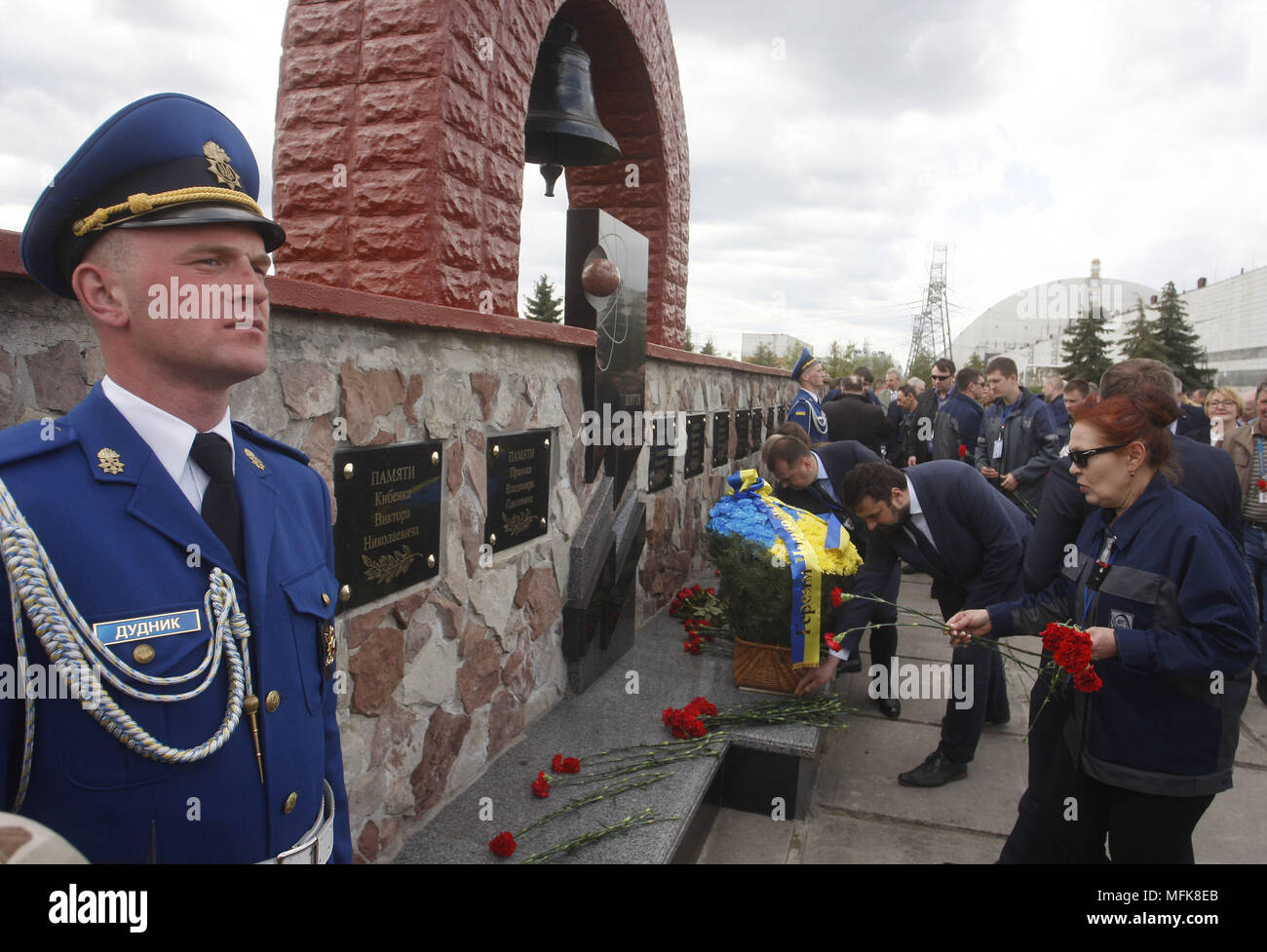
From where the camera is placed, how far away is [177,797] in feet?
3.92

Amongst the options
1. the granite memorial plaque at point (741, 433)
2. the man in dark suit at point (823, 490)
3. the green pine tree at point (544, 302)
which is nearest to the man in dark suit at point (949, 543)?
the man in dark suit at point (823, 490)

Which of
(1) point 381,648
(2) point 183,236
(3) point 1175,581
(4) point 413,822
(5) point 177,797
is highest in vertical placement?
(2) point 183,236

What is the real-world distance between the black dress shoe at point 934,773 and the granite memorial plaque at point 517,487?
7.19 ft

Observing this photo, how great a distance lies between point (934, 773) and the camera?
402cm

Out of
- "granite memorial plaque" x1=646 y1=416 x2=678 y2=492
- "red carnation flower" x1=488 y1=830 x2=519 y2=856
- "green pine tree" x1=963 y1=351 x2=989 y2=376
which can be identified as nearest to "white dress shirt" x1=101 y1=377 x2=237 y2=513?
"red carnation flower" x1=488 y1=830 x2=519 y2=856

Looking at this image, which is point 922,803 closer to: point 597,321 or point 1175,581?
point 1175,581

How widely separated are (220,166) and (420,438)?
155 cm

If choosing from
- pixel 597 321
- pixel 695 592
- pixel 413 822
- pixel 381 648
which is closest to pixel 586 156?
pixel 597 321

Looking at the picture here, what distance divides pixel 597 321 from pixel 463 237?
3.40ft

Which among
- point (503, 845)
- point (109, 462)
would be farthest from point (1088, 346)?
point (109, 462)

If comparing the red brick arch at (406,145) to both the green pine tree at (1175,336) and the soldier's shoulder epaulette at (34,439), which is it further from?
the green pine tree at (1175,336)

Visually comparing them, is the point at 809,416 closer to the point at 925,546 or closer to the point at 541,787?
the point at 925,546

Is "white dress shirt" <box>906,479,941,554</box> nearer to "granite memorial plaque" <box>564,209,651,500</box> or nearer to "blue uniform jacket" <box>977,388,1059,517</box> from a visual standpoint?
"granite memorial plaque" <box>564,209,651,500</box>
